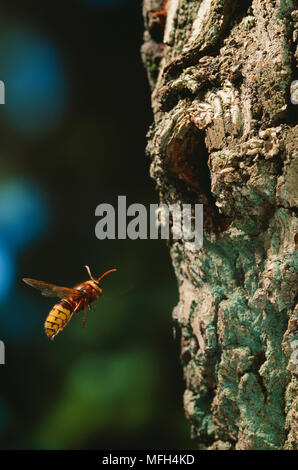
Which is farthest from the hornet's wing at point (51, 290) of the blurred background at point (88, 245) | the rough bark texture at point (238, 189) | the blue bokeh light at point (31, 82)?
the blue bokeh light at point (31, 82)

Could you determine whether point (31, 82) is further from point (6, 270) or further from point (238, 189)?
point (238, 189)

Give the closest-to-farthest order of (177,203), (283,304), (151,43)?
1. (283,304)
2. (177,203)
3. (151,43)

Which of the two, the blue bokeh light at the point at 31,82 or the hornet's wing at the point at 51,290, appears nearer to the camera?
the hornet's wing at the point at 51,290

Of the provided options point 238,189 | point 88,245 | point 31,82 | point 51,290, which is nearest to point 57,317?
point 51,290

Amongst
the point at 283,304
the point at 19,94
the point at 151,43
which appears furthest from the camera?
the point at 19,94

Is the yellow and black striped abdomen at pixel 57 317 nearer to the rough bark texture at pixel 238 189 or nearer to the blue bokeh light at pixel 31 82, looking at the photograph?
the rough bark texture at pixel 238 189

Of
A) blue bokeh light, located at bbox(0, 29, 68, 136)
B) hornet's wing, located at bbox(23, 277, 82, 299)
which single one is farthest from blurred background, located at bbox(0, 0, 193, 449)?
hornet's wing, located at bbox(23, 277, 82, 299)
